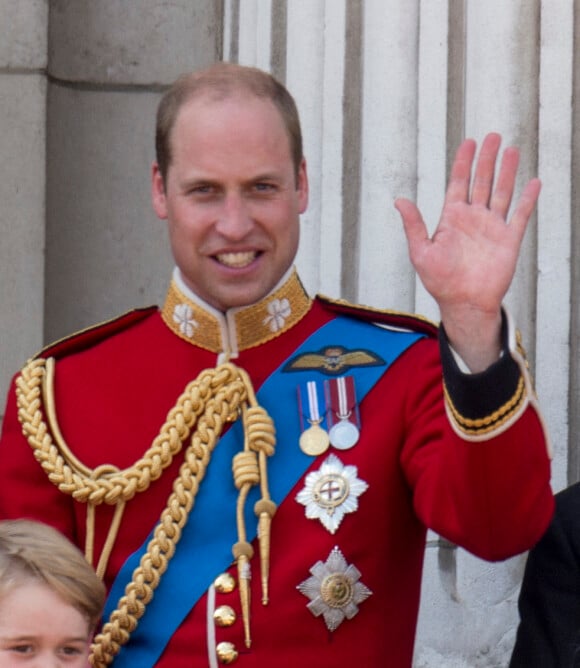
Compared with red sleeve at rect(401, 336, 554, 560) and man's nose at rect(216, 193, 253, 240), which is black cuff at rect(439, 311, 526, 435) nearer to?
red sleeve at rect(401, 336, 554, 560)

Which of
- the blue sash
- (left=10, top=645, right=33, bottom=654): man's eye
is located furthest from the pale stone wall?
(left=10, top=645, right=33, bottom=654): man's eye

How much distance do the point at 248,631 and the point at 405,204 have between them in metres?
0.69

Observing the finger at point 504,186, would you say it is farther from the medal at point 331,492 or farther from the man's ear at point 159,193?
the man's ear at point 159,193

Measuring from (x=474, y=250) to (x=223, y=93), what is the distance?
0.63 meters

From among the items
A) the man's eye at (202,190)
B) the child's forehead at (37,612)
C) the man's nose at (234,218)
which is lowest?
the child's forehead at (37,612)

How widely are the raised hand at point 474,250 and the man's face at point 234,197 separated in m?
0.41

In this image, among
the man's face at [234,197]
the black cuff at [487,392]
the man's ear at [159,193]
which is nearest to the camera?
the black cuff at [487,392]

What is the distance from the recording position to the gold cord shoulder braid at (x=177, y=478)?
3.08 meters

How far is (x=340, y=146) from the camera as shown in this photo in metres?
3.97

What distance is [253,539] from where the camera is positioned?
3.09 meters

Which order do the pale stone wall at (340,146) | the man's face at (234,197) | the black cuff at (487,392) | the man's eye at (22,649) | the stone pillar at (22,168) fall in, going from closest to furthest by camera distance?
the black cuff at (487,392) < the man's eye at (22,649) < the man's face at (234,197) < the pale stone wall at (340,146) < the stone pillar at (22,168)

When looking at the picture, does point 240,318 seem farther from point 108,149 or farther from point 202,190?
point 108,149

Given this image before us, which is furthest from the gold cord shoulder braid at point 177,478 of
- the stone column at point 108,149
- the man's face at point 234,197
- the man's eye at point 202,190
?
the stone column at point 108,149

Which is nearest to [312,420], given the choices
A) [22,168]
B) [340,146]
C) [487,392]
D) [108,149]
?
[487,392]
